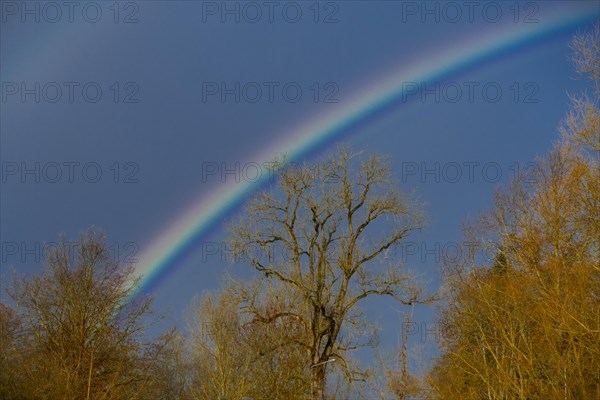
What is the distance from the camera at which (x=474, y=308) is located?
77.7ft

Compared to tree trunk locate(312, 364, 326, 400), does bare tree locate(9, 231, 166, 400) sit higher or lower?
higher

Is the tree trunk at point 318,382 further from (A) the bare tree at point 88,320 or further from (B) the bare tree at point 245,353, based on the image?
(A) the bare tree at point 88,320

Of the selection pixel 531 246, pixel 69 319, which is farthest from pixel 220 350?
pixel 531 246

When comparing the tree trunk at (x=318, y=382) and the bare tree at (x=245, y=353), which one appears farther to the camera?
the tree trunk at (x=318, y=382)

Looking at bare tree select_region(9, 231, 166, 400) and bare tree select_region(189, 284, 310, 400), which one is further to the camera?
bare tree select_region(9, 231, 166, 400)

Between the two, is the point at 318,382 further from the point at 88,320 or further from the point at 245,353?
the point at 88,320

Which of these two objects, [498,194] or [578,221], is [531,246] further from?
[498,194]

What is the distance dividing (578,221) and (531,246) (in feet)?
4.75

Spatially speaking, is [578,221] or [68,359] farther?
[68,359]

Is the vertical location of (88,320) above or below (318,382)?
above

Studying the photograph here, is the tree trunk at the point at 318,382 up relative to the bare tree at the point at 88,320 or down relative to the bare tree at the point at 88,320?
down

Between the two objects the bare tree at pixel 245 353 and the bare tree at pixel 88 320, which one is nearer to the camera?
the bare tree at pixel 245 353

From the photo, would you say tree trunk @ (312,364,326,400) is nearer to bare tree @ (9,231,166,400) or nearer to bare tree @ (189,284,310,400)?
bare tree @ (189,284,310,400)

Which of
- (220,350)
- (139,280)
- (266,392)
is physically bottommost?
(266,392)
